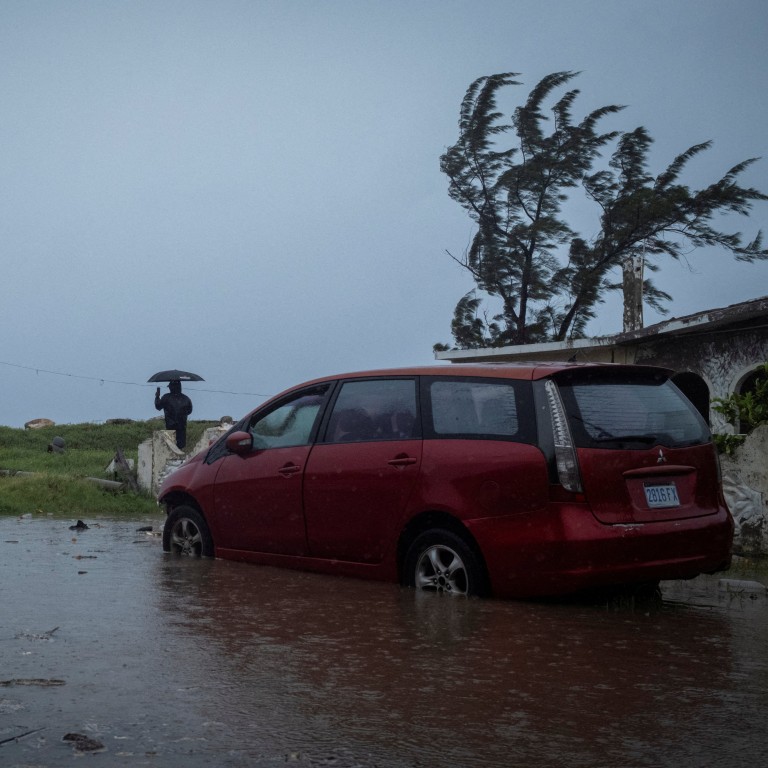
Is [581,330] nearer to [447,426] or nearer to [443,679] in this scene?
[447,426]

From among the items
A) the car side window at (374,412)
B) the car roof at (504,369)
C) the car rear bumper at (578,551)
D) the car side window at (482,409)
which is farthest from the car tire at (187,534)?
the car rear bumper at (578,551)

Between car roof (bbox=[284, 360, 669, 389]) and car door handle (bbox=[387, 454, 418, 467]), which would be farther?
car door handle (bbox=[387, 454, 418, 467])

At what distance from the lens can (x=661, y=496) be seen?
7.66 metres

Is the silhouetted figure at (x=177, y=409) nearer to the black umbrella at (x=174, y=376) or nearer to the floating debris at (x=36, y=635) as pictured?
the black umbrella at (x=174, y=376)

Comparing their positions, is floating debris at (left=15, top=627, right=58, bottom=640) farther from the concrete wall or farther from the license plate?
the concrete wall

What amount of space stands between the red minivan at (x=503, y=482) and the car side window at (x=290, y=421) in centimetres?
5

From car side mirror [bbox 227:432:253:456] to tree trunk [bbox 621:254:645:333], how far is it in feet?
59.4

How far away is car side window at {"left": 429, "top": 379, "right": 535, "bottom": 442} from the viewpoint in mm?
7676

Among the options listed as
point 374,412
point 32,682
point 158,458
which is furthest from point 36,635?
point 158,458

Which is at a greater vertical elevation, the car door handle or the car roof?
the car roof

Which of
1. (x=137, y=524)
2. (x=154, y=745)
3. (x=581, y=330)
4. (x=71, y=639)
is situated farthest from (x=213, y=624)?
(x=581, y=330)

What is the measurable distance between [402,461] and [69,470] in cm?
1972

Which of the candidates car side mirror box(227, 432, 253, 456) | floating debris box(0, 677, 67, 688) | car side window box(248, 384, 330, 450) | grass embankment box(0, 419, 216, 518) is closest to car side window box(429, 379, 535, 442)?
car side window box(248, 384, 330, 450)

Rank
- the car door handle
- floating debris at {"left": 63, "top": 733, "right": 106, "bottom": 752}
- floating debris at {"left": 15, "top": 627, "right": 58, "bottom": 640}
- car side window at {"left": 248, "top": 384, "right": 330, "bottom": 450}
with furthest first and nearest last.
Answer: car side window at {"left": 248, "top": 384, "right": 330, "bottom": 450}, the car door handle, floating debris at {"left": 15, "top": 627, "right": 58, "bottom": 640}, floating debris at {"left": 63, "top": 733, "right": 106, "bottom": 752}
